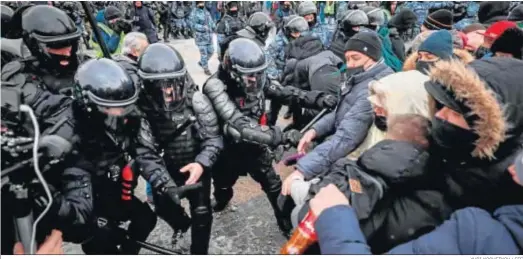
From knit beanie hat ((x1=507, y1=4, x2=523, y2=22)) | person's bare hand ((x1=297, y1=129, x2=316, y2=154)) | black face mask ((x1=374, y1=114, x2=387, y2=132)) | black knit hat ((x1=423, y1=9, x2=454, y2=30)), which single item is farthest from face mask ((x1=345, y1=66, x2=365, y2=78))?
knit beanie hat ((x1=507, y1=4, x2=523, y2=22))

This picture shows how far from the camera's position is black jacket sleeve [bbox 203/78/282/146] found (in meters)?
3.11

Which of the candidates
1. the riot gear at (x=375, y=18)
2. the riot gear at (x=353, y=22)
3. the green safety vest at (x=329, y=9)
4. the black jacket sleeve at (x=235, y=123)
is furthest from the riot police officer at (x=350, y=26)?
the green safety vest at (x=329, y=9)

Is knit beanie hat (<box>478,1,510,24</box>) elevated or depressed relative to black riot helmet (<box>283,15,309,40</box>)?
elevated

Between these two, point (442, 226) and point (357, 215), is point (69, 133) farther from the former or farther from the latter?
point (442, 226)

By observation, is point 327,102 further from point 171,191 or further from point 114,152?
point 114,152

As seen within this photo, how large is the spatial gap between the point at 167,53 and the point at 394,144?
1857mm

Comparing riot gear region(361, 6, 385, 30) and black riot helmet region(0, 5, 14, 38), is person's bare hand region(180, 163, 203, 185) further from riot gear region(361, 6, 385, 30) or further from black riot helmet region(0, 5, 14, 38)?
riot gear region(361, 6, 385, 30)

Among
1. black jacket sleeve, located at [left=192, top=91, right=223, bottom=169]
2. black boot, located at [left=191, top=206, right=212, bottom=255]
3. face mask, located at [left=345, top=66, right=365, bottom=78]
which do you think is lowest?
black boot, located at [left=191, top=206, right=212, bottom=255]

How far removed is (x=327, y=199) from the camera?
1568 millimetres

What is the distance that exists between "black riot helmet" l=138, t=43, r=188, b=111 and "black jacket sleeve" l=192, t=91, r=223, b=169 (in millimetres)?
198

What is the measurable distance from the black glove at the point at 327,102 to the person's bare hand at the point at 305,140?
59 cm

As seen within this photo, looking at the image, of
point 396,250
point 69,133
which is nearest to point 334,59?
point 69,133

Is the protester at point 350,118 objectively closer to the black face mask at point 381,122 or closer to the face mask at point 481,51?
the black face mask at point 381,122

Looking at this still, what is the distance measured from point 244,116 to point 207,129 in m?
0.30
